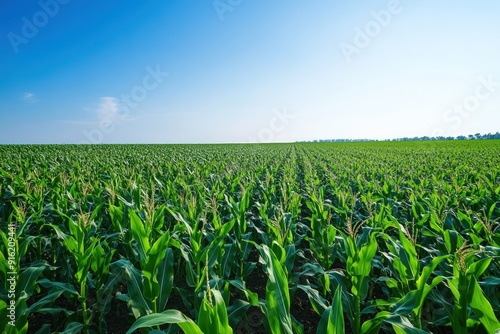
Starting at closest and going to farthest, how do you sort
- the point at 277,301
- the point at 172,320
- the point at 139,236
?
the point at 172,320 < the point at 277,301 < the point at 139,236

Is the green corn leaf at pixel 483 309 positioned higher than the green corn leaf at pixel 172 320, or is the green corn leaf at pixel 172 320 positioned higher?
the green corn leaf at pixel 172 320

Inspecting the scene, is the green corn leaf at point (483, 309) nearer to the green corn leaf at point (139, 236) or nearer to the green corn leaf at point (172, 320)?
the green corn leaf at point (172, 320)

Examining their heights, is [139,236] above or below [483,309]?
above

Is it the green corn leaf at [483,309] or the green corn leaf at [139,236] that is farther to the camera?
the green corn leaf at [139,236]

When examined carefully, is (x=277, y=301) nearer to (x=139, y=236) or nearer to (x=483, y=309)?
(x=483, y=309)

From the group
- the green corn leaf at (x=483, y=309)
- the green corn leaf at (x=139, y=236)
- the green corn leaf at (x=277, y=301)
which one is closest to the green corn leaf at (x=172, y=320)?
the green corn leaf at (x=277, y=301)

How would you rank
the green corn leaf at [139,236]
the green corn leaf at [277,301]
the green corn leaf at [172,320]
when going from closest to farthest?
the green corn leaf at [172,320] → the green corn leaf at [277,301] → the green corn leaf at [139,236]

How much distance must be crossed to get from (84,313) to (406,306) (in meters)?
2.86

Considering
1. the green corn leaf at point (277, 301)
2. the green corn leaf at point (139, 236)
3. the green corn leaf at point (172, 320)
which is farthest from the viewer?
the green corn leaf at point (139, 236)

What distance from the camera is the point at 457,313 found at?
81.4 inches

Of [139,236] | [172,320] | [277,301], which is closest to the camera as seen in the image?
[172,320]

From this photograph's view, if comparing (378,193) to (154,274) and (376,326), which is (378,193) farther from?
(154,274)

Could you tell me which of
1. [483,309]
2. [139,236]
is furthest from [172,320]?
[483,309]

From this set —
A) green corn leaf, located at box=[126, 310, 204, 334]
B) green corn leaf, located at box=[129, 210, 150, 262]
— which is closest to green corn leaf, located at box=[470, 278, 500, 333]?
green corn leaf, located at box=[126, 310, 204, 334]
